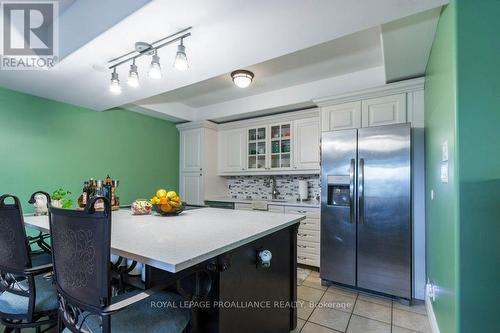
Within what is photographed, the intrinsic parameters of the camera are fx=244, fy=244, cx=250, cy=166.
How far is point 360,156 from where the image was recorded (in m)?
2.61

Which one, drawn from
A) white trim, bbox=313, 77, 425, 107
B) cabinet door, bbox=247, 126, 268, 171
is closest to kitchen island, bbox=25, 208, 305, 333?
white trim, bbox=313, 77, 425, 107

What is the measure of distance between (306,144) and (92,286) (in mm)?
3130

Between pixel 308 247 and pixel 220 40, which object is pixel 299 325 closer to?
pixel 308 247

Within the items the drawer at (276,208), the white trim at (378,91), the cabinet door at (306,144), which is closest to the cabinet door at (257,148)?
the cabinet door at (306,144)

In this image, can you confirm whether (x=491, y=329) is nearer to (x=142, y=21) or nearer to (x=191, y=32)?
(x=191, y=32)

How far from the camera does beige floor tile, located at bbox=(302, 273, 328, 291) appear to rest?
279 centimetres

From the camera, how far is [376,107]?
8.95ft

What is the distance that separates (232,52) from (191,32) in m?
0.36

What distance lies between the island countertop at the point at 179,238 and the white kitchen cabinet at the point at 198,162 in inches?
97.7

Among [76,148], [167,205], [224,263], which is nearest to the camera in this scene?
[224,263]

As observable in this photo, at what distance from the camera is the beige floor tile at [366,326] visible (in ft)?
6.52

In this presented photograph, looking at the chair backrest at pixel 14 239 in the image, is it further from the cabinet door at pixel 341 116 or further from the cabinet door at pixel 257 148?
the cabinet door at pixel 257 148

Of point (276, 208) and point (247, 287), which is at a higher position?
point (276, 208)

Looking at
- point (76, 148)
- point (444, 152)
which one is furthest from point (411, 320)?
point (76, 148)
